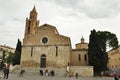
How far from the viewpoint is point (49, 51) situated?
34.8m

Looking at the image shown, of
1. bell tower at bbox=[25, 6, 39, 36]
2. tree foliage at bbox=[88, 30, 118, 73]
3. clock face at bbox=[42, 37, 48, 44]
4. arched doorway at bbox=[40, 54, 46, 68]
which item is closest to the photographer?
tree foliage at bbox=[88, 30, 118, 73]

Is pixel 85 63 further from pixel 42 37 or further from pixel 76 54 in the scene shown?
pixel 42 37

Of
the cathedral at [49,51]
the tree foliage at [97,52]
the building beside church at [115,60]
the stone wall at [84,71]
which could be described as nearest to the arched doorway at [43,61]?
the cathedral at [49,51]

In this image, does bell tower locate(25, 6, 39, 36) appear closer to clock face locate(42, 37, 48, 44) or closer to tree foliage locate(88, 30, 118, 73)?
clock face locate(42, 37, 48, 44)

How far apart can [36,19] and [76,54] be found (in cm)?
1678

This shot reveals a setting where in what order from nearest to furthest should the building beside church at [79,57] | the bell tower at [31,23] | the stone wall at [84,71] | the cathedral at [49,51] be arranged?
the stone wall at [84,71] → the cathedral at [49,51] → the building beside church at [79,57] → the bell tower at [31,23]

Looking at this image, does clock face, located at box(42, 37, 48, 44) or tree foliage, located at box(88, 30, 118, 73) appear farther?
clock face, located at box(42, 37, 48, 44)

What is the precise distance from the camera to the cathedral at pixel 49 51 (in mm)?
33875

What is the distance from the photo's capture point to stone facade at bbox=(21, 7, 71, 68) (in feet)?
111

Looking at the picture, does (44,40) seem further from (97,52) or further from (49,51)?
(97,52)

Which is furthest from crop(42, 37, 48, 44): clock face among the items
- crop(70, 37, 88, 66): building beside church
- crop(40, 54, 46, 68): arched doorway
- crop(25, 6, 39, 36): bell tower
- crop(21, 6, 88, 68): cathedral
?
crop(25, 6, 39, 36): bell tower

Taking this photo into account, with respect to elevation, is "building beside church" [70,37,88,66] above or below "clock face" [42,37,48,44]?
below

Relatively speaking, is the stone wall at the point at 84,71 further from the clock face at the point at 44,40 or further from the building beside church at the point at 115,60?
the building beside church at the point at 115,60

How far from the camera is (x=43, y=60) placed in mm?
34812
